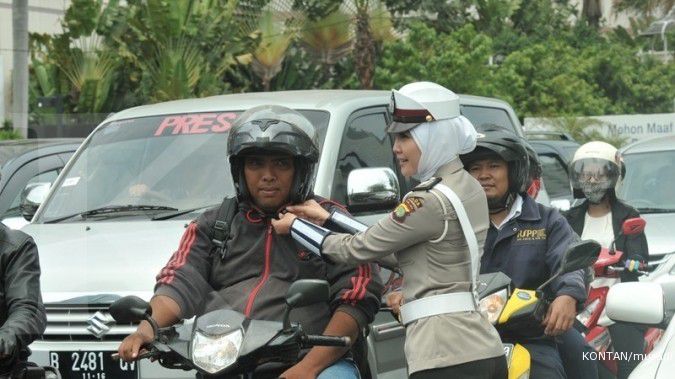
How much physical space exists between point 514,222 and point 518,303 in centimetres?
65

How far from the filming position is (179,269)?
16.2 feet

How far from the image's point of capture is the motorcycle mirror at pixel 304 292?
432 centimetres

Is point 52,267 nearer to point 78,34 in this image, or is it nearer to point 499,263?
point 499,263

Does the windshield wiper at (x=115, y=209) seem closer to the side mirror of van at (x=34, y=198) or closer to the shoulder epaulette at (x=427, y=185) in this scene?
the side mirror of van at (x=34, y=198)

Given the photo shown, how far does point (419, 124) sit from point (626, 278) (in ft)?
10.6

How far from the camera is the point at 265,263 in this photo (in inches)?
197

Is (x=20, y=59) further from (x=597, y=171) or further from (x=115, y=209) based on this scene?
(x=597, y=171)

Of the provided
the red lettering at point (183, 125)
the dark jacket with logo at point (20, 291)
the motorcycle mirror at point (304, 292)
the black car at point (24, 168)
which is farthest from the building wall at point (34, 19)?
the motorcycle mirror at point (304, 292)

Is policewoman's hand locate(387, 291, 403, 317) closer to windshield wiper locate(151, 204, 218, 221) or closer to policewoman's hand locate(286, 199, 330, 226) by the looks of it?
policewoman's hand locate(286, 199, 330, 226)

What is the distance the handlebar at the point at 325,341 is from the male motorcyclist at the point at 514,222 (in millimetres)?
1666

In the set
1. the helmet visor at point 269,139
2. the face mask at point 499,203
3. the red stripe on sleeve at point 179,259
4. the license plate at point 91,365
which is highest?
the helmet visor at point 269,139

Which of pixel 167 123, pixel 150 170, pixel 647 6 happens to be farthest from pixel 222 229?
pixel 647 6

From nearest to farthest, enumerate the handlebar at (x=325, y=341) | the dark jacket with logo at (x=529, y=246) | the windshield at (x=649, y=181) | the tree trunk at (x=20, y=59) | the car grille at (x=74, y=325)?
the handlebar at (x=325, y=341)
the dark jacket with logo at (x=529, y=246)
the car grille at (x=74, y=325)
the windshield at (x=649, y=181)
the tree trunk at (x=20, y=59)

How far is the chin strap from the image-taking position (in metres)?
4.80
